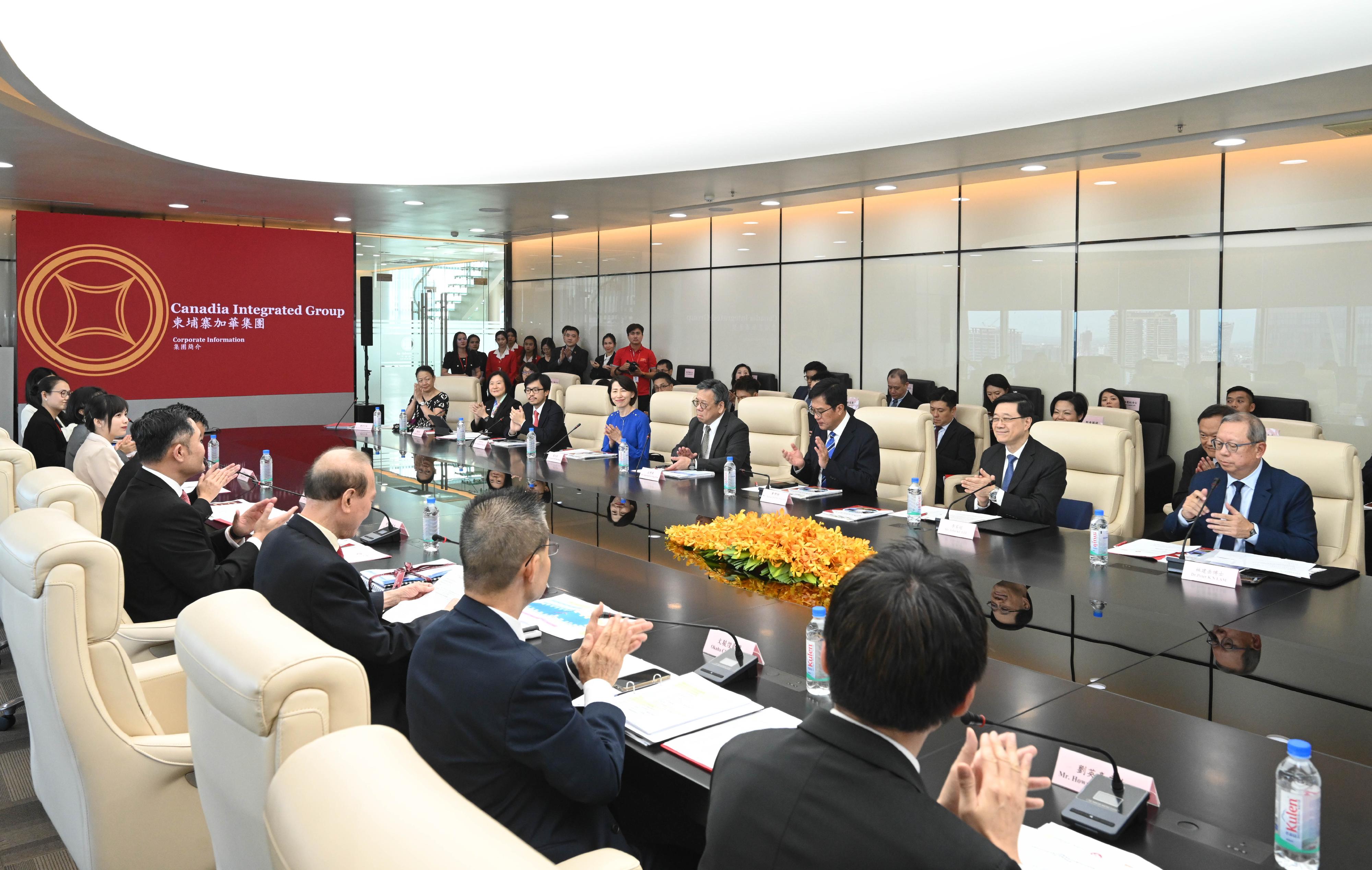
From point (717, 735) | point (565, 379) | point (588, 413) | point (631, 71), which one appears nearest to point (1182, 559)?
point (717, 735)

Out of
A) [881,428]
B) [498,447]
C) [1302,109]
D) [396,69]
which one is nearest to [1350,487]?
[881,428]

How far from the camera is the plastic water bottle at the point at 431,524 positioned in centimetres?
368

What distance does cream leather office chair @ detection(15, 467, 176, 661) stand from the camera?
3062mm

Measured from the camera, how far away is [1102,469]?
481cm

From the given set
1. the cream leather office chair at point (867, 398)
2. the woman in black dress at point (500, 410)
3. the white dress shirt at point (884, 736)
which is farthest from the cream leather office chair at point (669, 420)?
the white dress shirt at point (884, 736)

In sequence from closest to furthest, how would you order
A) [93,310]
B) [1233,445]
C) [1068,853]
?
1. [1068,853]
2. [1233,445]
3. [93,310]

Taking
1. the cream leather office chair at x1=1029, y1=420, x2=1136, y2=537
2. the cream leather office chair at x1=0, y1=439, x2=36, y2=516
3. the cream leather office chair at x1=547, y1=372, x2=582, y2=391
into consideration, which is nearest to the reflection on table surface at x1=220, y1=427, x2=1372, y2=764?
the cream leather office chair at x1=1029, y1=420, x2=1136, y2=537

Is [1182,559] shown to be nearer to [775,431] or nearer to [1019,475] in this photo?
[1019,475]

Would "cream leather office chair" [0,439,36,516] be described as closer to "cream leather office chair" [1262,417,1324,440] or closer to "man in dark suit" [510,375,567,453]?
"man in dark suit" [510,375,567,453]

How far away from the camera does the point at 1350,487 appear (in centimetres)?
394

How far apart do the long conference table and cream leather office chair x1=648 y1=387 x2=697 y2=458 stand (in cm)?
217

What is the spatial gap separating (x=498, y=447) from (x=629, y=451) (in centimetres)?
111

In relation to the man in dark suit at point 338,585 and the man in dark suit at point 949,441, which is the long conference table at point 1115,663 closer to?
the man in dark suit at point 338,585

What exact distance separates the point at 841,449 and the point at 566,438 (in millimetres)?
2569
